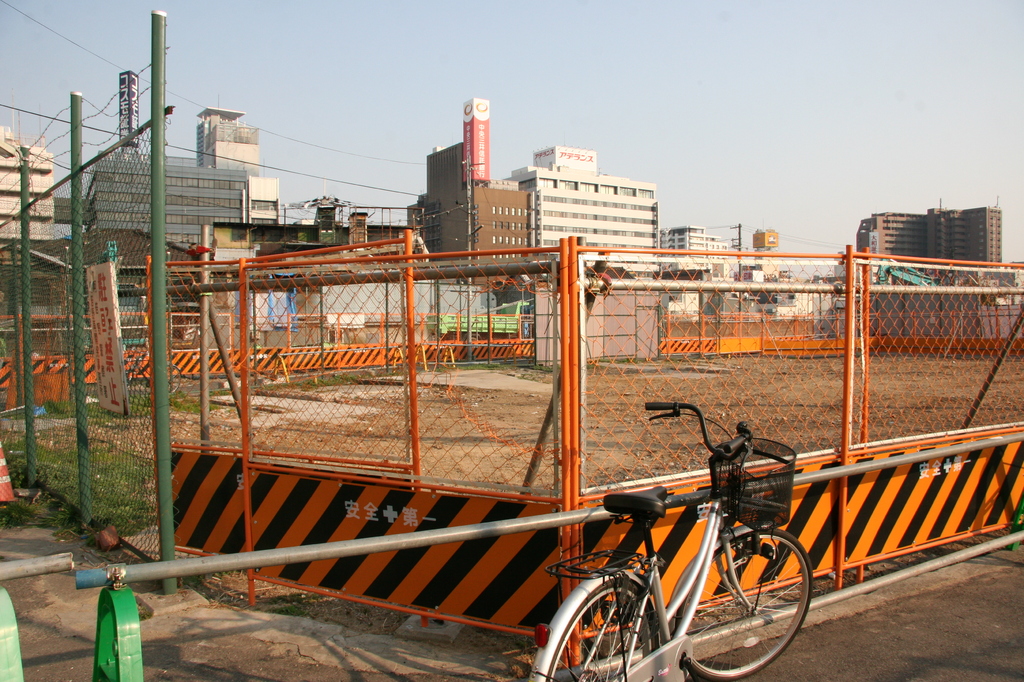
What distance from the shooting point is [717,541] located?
10.3ft

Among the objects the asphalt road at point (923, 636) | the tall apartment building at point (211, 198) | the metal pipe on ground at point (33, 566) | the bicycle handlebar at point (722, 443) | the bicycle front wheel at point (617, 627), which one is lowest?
the asphalt road at point (923, 636)

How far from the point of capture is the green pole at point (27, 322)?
20.5 feet

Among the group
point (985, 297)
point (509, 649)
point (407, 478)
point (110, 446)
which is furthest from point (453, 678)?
point (985, 297)

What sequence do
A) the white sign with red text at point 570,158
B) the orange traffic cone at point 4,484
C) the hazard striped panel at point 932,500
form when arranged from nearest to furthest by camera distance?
the hazard striped panel at point 932,500 < the orange traffic cone at point 4,484 < the white sign with red text at point 570,158

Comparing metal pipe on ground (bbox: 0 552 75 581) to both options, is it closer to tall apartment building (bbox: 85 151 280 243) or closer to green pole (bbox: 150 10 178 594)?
green pole (bbox: 150 10 178 594)

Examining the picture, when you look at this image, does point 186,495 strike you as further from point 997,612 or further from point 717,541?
point 997,612

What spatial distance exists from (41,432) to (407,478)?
717 centimetres

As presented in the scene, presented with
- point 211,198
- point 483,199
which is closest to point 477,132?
point 483,199

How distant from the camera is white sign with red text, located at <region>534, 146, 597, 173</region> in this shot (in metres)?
132

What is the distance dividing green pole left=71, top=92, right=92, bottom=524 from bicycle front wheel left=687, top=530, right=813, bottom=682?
15.7ft

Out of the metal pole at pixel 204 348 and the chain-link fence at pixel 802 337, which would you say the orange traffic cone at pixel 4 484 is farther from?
the chain-link fence at pixel 802 337

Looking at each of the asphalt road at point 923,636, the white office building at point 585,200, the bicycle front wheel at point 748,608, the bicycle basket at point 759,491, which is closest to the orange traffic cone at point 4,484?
the bicycle front wheel at point 748,608

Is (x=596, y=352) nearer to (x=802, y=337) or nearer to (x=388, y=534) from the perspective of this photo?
(x=802, y=337)

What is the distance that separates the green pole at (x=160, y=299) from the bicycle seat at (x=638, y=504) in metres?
2.99
